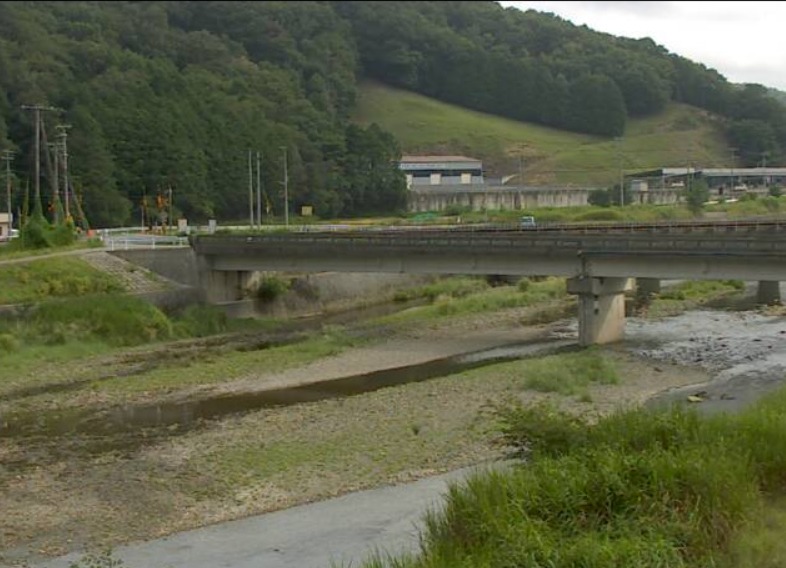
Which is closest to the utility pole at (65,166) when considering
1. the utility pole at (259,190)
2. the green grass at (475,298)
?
the utility pole at (259,190)

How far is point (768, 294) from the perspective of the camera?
59.6 m

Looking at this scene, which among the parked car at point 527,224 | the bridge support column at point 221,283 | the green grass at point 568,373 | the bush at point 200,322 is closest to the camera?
the green grass at point 568,373

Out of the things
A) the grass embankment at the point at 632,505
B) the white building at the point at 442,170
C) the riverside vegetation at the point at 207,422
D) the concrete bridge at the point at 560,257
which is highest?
the white building at the point at 442,170

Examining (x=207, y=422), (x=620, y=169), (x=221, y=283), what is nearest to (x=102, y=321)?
(x=221, y=283)

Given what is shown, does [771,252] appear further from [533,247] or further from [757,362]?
[533,247]

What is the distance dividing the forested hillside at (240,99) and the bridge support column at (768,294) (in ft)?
163

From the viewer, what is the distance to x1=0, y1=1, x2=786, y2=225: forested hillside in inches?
3388

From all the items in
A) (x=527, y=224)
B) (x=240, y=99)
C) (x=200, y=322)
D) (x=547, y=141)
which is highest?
(x=240, y=99)

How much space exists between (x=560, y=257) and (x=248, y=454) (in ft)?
77.6

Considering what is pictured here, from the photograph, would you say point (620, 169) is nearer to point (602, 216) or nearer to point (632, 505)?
point (602, 216)

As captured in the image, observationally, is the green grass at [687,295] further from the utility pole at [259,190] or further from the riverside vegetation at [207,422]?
the utility pole at [259,190]

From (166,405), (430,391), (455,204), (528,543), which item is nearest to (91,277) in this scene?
(166,405)

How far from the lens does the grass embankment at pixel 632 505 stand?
1406 centimetres

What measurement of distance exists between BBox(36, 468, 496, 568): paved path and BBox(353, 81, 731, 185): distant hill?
13124 cm
